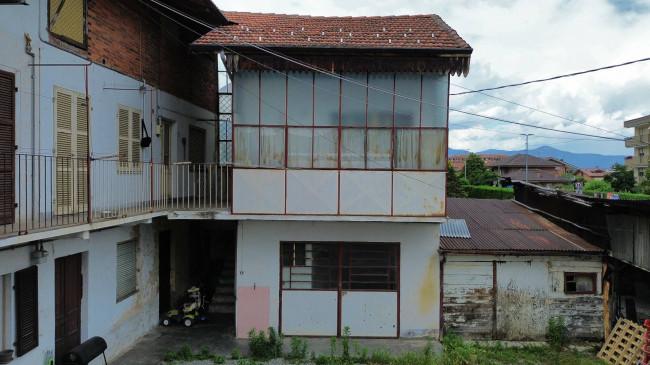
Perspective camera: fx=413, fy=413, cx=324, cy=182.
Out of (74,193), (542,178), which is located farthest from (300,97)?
(542,178)

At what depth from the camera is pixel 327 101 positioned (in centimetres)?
930

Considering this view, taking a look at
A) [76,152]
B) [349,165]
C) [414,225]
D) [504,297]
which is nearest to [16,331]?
[76,152]

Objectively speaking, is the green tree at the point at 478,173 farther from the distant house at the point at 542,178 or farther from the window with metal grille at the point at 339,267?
the window with metal grille at the point at 339,267

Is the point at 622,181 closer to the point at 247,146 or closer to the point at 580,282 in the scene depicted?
the point at 580,282

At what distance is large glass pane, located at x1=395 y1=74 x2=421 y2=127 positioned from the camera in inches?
363

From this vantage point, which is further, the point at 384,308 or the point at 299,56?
the point at 384,308

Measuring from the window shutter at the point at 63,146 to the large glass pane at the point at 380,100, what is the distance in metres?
5.85

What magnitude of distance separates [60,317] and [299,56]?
6.73m

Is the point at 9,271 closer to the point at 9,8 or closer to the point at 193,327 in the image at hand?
the point at 9,8

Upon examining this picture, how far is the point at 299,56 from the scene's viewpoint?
902 centimetres

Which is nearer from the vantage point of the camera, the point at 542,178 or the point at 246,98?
the point at 246,98

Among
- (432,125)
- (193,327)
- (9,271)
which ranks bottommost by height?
(193,327)

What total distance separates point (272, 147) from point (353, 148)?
70.8 inches

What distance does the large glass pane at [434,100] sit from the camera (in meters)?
9.16
